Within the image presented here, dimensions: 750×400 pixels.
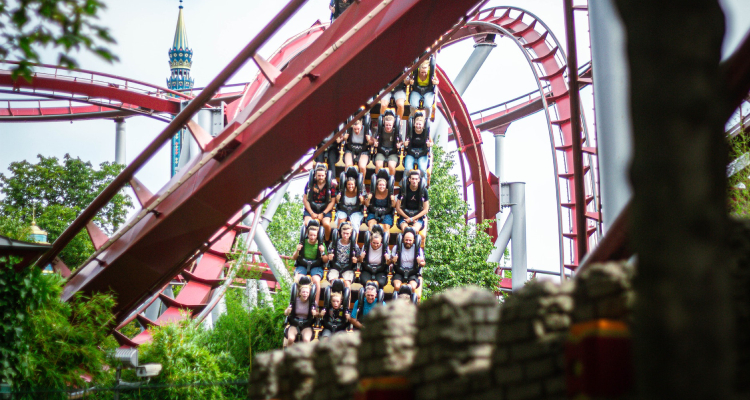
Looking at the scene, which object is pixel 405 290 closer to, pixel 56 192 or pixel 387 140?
pixel 387 140

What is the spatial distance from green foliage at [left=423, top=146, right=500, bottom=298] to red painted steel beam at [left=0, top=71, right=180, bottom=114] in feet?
24.7

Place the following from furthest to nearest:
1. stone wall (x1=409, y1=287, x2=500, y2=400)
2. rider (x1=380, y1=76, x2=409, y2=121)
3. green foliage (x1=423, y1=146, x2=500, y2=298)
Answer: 1. green foliage (x1=423, y1=146, x2=500, y2=298)
2. rider (x1=380, y1=76, x2=409, y2=121)
3. stone wall (x1=409, y1=287, x2=500, y2=400)

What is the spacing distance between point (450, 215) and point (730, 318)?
1592 centimetres

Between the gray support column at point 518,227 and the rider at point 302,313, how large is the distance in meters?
8.09

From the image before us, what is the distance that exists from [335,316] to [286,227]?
1964 cm

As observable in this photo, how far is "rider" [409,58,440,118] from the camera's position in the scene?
10289 mm

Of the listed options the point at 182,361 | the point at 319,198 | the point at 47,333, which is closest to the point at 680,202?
the point at 47,333

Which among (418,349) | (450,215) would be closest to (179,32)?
(450,215)

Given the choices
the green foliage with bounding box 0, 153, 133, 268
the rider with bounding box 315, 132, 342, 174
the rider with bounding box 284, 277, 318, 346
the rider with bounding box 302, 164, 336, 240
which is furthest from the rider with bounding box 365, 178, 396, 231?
the green foliage with bounding box 0, 153, 133, 268

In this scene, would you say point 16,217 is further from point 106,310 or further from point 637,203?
point 637,203

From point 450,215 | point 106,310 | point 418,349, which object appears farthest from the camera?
point 450,215

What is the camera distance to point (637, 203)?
43.5 inches

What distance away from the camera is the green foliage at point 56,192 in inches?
860

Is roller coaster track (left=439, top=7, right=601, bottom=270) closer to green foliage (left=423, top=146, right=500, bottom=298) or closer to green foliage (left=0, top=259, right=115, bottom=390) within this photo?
green foliage (left=423, top=146, right=500, bottom=298)
